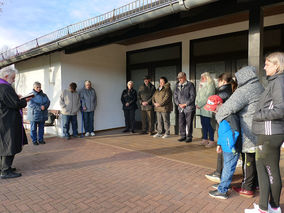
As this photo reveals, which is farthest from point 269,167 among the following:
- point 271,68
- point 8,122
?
point 8,122

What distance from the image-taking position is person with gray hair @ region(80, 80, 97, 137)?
20.8 feet

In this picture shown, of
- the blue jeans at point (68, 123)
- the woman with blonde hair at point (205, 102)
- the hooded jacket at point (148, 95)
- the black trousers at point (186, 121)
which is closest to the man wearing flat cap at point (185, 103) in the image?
the black trousers at point (186, 121)

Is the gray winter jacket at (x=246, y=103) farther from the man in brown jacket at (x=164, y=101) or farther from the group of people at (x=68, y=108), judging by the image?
the group of people at (x=68, y=108)

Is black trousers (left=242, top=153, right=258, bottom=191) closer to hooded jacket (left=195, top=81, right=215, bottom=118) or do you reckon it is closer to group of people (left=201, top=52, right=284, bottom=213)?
group of people (left=201, top=52, right=284, bottom=213)

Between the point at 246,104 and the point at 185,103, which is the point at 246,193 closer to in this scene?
the point at 246,104

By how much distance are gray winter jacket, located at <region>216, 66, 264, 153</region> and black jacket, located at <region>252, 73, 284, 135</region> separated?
243 millimetres

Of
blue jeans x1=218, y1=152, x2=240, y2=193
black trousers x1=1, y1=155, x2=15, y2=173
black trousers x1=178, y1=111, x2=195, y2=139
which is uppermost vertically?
Answer: black trousers x1=178, y1=111, x2=195, y2=139

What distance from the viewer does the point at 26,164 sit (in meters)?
3.96

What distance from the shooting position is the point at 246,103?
7.64 ft

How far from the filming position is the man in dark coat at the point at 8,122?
10.6 feet

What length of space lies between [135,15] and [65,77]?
10.9 feet

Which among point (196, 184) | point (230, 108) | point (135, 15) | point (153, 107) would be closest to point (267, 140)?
point (230, 108)

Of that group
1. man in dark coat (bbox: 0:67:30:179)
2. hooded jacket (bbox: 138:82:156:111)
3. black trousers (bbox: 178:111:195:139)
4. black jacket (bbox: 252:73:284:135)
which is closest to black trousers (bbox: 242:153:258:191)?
black jacket (bbox: 252:73:284:135)

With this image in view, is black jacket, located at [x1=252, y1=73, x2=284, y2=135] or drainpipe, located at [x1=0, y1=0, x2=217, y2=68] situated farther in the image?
drainpipe, located at [x1=0, y1=0, x2=217, y2=68]
